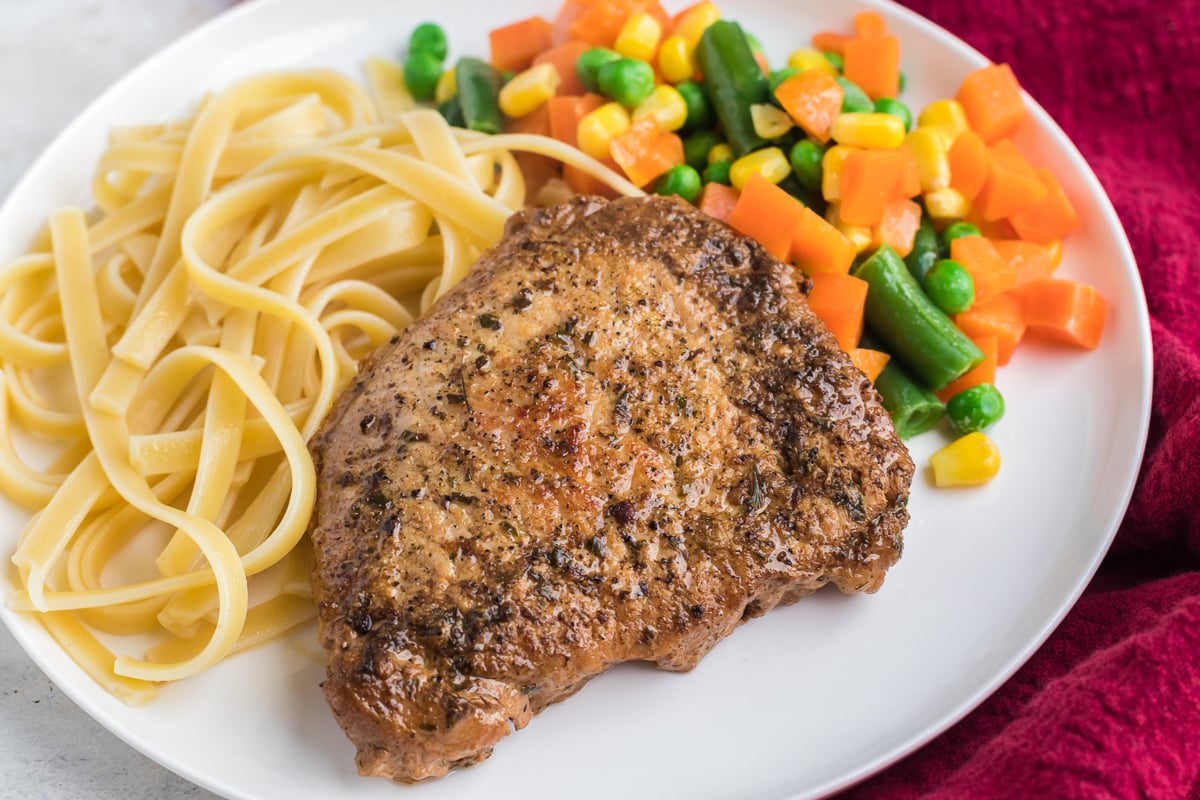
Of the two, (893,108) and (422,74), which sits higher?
(422,74)

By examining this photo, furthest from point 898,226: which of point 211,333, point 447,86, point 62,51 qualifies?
point 62,51

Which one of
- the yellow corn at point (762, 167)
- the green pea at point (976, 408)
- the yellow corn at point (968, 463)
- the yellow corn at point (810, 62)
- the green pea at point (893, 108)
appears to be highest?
the yellow corn at point (810, 62)

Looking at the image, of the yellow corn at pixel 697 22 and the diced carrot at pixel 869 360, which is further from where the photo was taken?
the yellow corn at pixel 697 22

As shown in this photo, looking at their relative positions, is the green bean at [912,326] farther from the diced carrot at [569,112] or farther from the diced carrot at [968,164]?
the diced carrot at [569,112]

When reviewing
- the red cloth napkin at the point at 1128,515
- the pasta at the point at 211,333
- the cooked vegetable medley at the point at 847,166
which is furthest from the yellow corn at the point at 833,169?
the red cloth napkin at the point at 1128,515

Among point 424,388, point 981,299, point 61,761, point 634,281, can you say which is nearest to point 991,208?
point 981,299

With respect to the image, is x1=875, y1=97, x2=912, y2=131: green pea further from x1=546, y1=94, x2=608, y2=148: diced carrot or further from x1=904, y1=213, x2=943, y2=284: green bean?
x1=546, y1=94, x2=608, y2=148: diced carrot

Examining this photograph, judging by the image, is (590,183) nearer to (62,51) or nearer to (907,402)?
(907,402)
